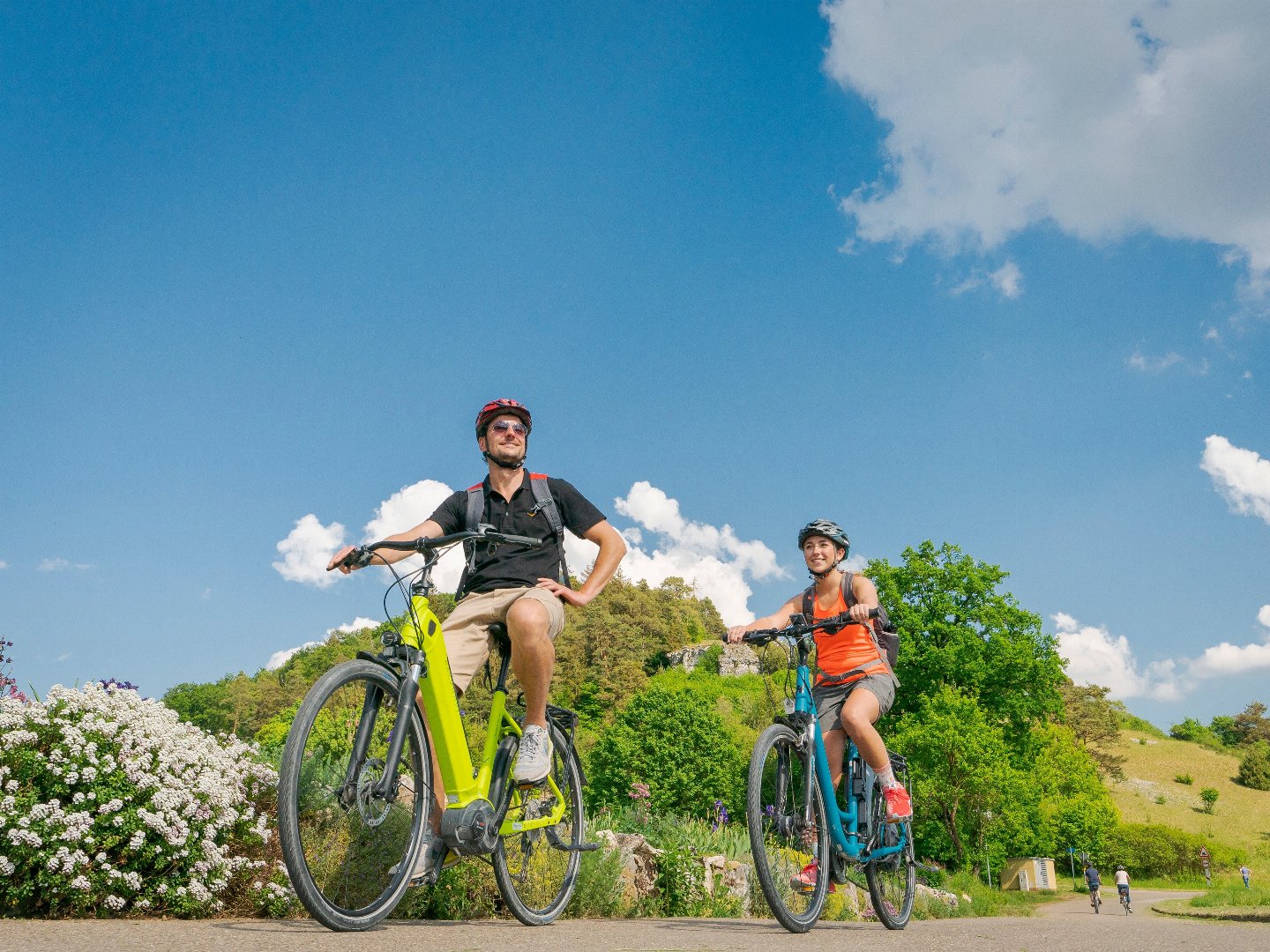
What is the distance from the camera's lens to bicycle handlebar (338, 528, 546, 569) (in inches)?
163

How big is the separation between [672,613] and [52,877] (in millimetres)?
117598

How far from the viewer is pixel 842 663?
19.7 ft

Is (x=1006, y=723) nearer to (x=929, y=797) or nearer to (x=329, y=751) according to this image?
(x=929, y=797)

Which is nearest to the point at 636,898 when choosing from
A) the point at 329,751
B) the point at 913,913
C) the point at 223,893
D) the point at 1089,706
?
the point at 223,893

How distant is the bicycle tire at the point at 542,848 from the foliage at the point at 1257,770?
3900 inches

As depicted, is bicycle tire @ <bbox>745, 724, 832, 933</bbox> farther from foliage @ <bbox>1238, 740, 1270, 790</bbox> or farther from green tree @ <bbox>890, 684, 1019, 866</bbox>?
foliage @ <bbox>1238, 740, 1270, 790</bbox>

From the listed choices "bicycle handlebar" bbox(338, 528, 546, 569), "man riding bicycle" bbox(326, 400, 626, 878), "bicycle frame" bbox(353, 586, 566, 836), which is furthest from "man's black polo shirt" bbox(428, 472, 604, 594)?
"bicycle frame" bbox(353, 586, 566, 836)

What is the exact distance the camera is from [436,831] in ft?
14.0

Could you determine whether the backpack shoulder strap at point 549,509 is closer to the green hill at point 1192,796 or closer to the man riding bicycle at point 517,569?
the man riding bicycle at point 517,569

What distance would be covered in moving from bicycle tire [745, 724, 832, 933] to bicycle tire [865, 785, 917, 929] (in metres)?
0.61

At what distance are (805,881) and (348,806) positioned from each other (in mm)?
2725

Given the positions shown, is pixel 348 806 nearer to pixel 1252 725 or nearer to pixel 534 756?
pixel 534 756

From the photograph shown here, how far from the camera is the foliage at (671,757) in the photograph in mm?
48562

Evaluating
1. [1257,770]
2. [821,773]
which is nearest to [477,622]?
[821,773]
